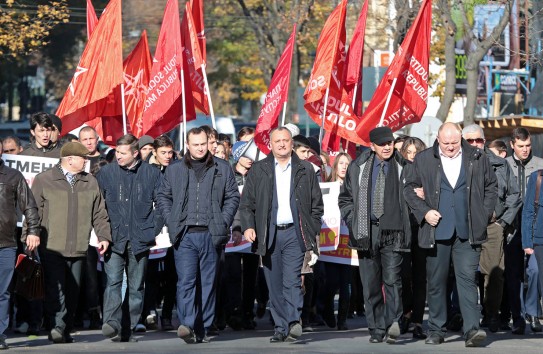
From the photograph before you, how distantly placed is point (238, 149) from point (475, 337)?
5250mm

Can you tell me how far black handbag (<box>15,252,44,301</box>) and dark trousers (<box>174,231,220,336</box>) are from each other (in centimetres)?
125

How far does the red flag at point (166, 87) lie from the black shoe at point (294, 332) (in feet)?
15.3

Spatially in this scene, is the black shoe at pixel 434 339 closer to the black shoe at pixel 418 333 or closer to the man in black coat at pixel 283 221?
the black shoe at pixel 418 333

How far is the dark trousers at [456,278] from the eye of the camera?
12664 millimetres

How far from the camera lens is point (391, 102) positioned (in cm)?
1750

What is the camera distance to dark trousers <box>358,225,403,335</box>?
12992 millimetres

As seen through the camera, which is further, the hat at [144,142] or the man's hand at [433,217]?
the hat at [144,142]

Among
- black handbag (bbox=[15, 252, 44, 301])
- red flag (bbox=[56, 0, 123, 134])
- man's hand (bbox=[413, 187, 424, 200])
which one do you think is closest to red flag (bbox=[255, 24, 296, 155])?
red flag (bbox=[56, 0, 123, 134])

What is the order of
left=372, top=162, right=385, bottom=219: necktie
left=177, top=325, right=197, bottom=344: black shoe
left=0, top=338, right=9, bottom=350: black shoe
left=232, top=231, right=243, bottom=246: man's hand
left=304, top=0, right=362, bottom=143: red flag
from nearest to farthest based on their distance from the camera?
left=0, top=338, right=9, bottom=350: black shoe, left=177, top=325, right=197, bottom=344: black shoe, left=372, top=162, right=385, bottom=219: necktie, left=232, top=231, right=243, bottom=246: man's hand, left=304, top=0, right=362, bottom=143: red flag

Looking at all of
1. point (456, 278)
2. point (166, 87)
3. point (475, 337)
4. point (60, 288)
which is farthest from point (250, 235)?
point (166, 87)

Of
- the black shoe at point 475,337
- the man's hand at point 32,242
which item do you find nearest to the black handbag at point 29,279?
the man's hand at point 32,242

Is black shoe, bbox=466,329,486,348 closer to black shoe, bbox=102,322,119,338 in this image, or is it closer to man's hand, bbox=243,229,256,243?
man's hand, bbox=243,229,256,243

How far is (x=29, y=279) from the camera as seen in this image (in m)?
12.5

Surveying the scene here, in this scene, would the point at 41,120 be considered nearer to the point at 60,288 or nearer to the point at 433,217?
the point at 60,288
